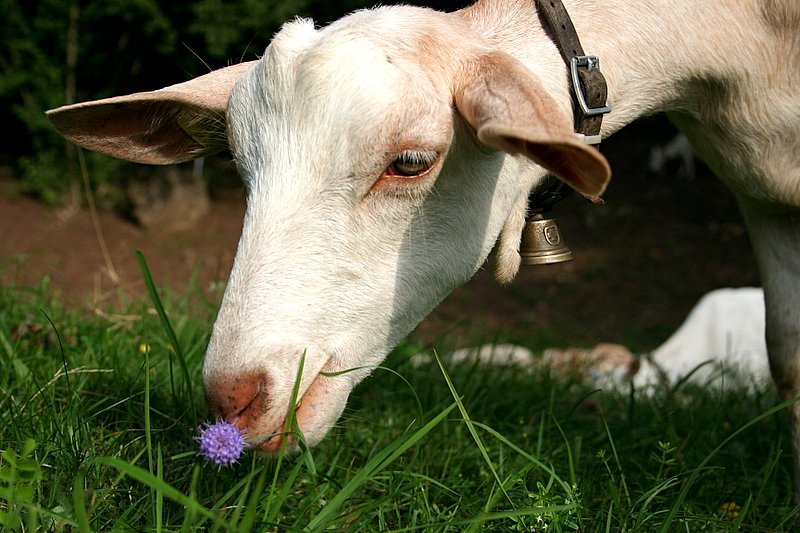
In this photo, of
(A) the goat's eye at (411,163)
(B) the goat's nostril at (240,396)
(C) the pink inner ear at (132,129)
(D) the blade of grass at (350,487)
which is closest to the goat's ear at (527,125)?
(A) the goat's eye at (411,163)

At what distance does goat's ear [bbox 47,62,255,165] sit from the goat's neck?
0.76 meters

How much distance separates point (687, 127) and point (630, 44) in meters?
0.57

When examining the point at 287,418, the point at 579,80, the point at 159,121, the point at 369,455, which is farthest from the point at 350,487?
the point at 159,121

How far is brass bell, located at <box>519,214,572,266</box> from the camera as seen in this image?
8.43 ft

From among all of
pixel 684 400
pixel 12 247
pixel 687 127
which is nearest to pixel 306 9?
pixel 12 247

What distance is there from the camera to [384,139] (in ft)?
6.60

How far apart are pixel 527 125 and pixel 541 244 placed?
848 mm

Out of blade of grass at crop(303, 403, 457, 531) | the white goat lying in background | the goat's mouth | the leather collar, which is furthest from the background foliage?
blade of grass at crop(303, 403, 457, 531)

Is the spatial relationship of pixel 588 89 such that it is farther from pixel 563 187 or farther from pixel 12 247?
pixel 12 247

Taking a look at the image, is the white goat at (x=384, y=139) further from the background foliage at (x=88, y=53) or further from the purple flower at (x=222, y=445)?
the background foliage at (x=88, y=53)

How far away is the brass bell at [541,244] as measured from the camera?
2.57 m

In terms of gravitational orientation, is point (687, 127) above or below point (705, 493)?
above

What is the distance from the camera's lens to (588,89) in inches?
90.0

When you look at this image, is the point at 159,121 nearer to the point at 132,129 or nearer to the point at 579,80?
the point at 132,129
